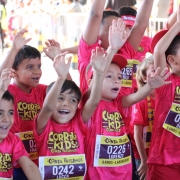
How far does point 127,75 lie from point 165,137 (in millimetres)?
562

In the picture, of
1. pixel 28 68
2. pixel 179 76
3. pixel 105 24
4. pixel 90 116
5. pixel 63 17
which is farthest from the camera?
pixel 63 17

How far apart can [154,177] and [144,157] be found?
27 centimetres

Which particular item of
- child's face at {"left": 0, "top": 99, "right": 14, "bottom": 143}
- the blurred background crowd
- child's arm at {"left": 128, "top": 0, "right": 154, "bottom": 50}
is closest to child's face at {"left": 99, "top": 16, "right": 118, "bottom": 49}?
child's arm at {"left": 128, "top": 0, "right": 154, "bottom": 50}

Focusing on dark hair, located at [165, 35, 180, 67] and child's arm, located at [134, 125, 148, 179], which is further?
child's arm, located at [134, 125, 148, 179]

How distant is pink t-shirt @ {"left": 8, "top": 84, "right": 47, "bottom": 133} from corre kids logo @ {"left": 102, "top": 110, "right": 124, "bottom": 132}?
1.48 feet

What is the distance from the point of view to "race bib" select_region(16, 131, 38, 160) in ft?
7.84

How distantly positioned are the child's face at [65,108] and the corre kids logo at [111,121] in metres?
0.18

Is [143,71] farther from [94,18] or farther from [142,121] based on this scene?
[94,18]

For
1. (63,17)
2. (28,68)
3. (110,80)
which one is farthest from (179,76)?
(63,17)

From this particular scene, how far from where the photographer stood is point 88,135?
88.0 inches

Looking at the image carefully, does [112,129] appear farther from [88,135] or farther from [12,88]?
[12,88]

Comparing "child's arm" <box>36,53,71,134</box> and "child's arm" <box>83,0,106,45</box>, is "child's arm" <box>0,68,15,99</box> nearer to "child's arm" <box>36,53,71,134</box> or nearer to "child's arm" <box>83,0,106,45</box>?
"child's arm" <box>36,53,71,134</box>

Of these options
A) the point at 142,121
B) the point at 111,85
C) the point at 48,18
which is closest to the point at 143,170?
the point at 142,121

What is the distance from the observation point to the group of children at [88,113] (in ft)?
6.85
